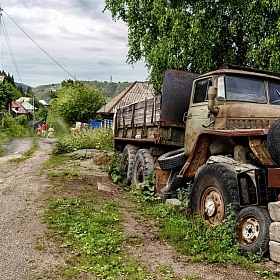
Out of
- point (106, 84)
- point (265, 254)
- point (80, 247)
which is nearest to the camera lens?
point (265, 254)

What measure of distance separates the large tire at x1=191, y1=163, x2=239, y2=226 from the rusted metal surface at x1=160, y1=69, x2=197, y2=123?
261 centimetres

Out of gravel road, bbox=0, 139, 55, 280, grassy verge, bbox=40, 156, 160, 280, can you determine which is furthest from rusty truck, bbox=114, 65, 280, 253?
gravel road, bbox=0, 139, 55, 280

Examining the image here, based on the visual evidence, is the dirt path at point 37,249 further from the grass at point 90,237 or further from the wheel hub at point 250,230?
the wheel hub at point 250,230

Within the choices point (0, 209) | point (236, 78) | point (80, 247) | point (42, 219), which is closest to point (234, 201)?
point (80, 247)

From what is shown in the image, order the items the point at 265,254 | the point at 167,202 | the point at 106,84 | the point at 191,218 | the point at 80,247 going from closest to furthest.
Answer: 1. the point at 265,254
2. the point at 80,247
3. the point at 191,218
4. the point at 167,202
5. the point at 106,84

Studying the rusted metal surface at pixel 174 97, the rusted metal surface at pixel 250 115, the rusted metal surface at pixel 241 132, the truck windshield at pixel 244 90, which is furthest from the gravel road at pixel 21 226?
the truck windshield at pixel 244 90

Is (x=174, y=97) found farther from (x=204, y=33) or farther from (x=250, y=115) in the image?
(x=204, y=33)

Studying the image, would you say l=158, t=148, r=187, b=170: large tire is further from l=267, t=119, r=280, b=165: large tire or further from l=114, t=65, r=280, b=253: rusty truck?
l=267, t=119, r=280, b=165: large tire

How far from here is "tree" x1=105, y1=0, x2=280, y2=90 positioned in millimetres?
13461

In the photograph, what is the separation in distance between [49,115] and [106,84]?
5066 cm

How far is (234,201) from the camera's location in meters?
5.88

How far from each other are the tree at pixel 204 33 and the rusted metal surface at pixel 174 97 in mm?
4701

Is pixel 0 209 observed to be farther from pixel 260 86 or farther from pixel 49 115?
pixel 49 115

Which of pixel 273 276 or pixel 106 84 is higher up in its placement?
pixel 106 84
